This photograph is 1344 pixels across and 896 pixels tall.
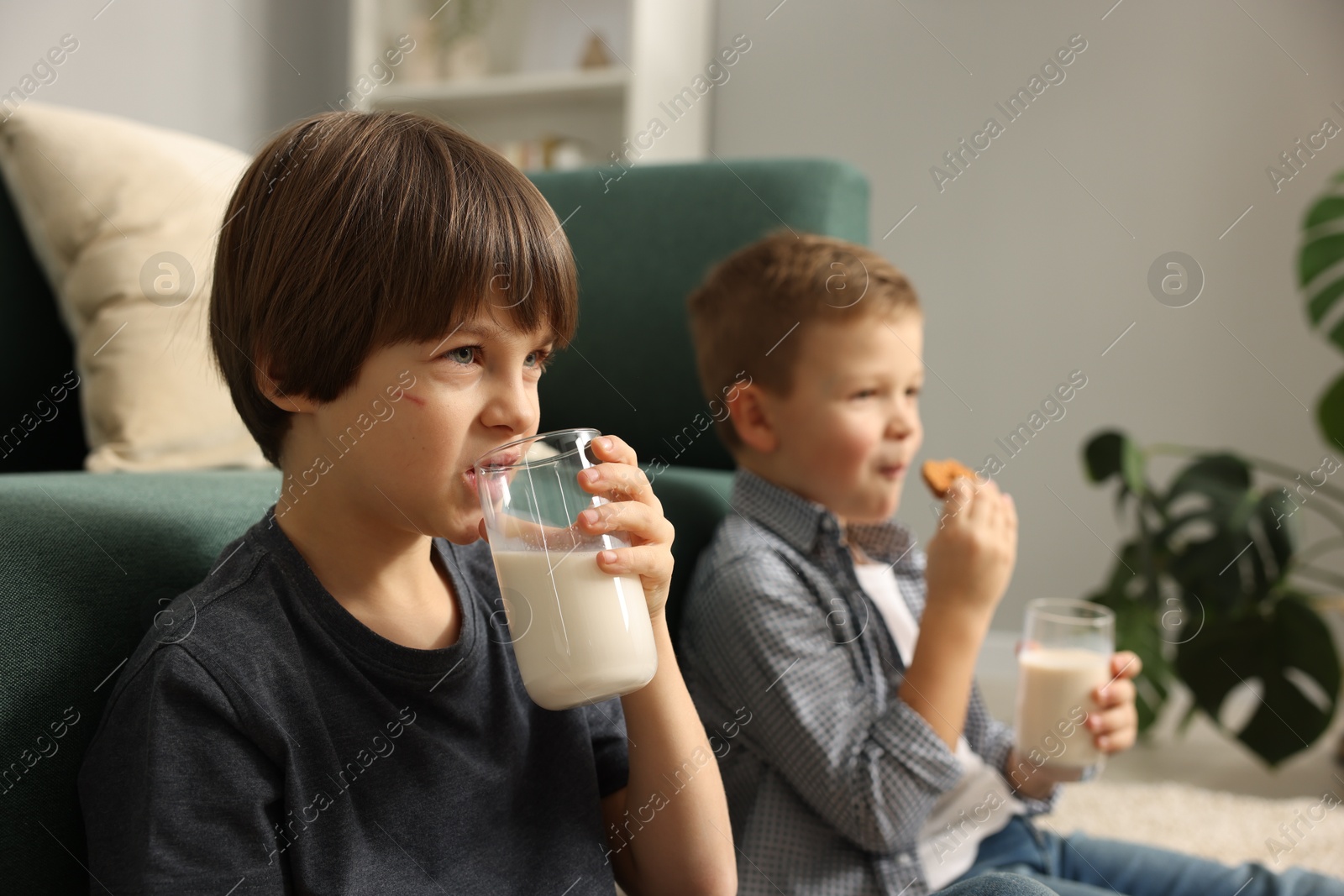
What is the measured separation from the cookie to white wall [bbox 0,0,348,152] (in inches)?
69.3

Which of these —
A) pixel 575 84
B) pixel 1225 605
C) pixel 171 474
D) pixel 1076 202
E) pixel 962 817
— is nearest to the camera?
pixel 171 474

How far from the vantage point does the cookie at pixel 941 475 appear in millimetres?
1288

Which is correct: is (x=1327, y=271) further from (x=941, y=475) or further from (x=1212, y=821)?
Answer: (x=941, y=475)

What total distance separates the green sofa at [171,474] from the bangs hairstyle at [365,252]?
0.62ft

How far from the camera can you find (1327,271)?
7.32 feet

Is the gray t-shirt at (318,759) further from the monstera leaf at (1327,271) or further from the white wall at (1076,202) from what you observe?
the white wall at (1076,202)

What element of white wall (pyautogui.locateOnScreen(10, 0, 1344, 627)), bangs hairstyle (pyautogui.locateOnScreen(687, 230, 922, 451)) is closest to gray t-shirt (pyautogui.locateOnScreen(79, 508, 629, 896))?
bangs hairstyle (pyautogui.locateOnScreen(687, 230, 922, 451))

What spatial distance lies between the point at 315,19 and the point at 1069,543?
2.81m

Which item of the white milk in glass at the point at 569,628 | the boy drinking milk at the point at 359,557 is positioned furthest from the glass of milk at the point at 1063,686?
the white milk in glass at the point at 569,628

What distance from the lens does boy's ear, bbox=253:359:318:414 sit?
0.74 m

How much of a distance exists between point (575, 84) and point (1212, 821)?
8.06ft

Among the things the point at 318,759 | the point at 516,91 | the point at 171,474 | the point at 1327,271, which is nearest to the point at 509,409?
the point at 318,759

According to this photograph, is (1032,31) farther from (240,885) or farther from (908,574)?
(240,885)

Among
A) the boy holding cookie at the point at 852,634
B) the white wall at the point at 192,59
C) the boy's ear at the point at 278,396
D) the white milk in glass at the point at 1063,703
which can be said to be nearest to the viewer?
the boy's ear at the point at 278,396
